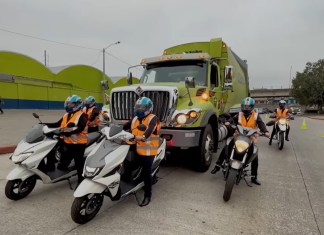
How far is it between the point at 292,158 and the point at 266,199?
3841 millimetres

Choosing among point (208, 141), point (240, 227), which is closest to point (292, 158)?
point (208, 141)

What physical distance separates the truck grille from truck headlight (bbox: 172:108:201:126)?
26 centimetres

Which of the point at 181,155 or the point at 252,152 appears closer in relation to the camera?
the point at 252,152

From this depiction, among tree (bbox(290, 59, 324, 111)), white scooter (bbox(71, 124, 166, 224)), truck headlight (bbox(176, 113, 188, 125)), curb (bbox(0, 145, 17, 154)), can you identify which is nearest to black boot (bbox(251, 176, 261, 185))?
truck headlight (bbox(176, 113, 188, 125))

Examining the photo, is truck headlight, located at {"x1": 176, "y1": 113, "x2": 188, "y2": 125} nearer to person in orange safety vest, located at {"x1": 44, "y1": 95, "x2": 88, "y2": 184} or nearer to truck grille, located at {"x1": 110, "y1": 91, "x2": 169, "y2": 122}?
truck grille, located at {"x1": 110, "y1": 91, "x2": 169, "y2": 122}

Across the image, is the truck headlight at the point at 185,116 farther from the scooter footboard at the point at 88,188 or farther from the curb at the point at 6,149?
the curb at the point at 6,149

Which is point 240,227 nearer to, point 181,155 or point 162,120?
point 162,120

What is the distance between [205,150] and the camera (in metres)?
5.97

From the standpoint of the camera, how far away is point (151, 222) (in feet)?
12.1

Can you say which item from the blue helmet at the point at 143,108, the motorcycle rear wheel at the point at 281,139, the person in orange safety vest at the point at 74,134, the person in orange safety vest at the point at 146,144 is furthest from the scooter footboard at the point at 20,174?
the motorcycle rear wheel at the point at 281,139

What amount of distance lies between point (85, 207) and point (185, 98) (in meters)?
3.38

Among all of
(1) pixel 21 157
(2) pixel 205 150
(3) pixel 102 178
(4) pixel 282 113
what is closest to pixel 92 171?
(3) pixel 102 178

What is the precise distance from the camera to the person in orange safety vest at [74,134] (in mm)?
4824

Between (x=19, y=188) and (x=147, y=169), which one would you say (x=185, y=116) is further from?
(x=19, y=188)
